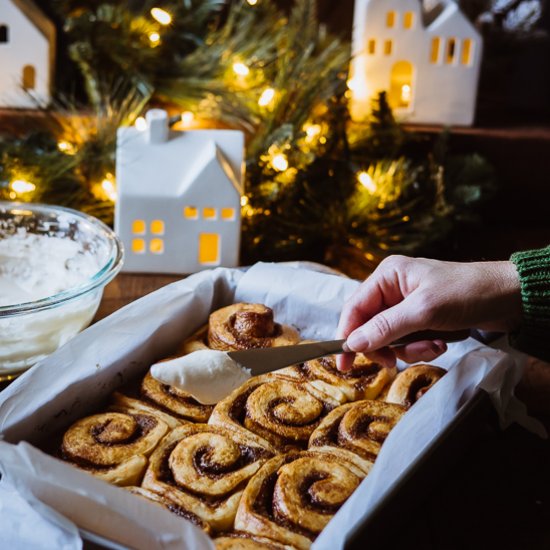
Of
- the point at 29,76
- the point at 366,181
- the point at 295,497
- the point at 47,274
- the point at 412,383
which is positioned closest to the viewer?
the point at 295,497

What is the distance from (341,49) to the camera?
6.80 ft

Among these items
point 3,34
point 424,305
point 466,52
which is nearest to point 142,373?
point 424,305

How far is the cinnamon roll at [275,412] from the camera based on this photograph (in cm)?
123

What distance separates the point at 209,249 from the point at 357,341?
672mm

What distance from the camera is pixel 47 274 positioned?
150cm

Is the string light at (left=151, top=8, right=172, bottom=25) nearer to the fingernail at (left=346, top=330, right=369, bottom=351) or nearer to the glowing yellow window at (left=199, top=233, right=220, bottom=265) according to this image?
the glowing yellow window at (left=199, top=233, right=220, bottom=265)

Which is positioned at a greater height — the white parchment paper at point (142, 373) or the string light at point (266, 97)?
the string light at point (266, 97)

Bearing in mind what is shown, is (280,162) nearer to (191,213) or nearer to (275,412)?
(191,213)

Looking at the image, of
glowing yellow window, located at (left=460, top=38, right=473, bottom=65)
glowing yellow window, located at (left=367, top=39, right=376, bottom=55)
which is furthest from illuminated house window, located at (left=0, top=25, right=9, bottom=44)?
glowing yellow window, located at (left=460, top=38, right=473, bottom=65)

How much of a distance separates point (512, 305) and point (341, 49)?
1.07 metres

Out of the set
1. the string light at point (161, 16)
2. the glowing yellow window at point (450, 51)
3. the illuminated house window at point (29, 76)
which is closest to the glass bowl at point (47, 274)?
the illuminated house window at point (29, 76)

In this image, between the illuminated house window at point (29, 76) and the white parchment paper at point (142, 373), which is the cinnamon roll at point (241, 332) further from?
the illuminated house window at point (29, 76)

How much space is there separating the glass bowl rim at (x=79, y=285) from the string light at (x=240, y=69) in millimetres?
739

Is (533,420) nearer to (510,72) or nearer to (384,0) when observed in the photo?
(384,0)
